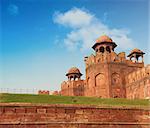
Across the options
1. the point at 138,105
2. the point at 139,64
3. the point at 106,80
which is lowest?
the point at 138,105

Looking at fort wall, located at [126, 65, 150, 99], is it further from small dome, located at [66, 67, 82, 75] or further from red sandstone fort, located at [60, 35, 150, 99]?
small dome, located at [66, 67, 82, 75]

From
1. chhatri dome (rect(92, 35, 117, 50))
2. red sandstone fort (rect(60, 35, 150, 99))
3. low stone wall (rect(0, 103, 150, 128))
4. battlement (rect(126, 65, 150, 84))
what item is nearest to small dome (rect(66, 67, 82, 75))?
red sandstone fort (rect(60, 35, 150, 99))

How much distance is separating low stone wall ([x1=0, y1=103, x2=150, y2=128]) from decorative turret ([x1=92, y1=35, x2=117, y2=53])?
13.1 m

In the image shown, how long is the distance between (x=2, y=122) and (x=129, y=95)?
14.6 metres

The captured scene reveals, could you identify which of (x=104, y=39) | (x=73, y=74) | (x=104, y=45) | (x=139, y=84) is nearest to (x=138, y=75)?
(x=139, y=84)

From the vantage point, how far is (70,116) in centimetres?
1401

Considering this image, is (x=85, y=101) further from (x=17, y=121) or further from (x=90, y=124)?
(x=17, y=121)

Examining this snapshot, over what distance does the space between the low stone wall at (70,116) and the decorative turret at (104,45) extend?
1306cm

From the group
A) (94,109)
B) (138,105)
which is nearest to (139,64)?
(138,105)

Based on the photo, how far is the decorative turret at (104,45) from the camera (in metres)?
27.5

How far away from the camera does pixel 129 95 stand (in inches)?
989

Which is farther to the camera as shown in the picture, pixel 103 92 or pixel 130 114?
pixel 103 92

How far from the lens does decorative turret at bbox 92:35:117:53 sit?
2753cm

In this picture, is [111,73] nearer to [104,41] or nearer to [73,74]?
[104,41]
